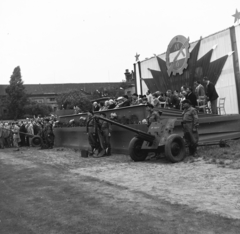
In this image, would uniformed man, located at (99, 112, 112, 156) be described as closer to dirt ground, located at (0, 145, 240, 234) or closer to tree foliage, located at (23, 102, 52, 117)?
dirt ground, located at (0, 145, 240, 234)

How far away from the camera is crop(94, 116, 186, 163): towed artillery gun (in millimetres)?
9898

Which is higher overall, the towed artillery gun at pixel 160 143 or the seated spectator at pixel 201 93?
the seated spectator at pixel 201 93

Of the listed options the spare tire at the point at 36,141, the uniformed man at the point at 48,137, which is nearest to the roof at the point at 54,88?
the spare tire at the point at 36,141

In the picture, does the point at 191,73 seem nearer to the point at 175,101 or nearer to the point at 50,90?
the point at 175,101

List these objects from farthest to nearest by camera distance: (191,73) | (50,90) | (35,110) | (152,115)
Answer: (50,90)
(35,110)
(191,73)
(152,115)

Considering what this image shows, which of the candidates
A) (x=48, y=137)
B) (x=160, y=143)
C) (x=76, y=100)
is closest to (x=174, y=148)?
(x=160, y=143)

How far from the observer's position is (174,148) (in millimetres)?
10023

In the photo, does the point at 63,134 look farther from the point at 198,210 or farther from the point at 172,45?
the point at 198,210

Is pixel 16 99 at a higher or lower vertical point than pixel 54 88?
lower

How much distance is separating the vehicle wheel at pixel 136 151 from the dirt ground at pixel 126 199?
1.07 m

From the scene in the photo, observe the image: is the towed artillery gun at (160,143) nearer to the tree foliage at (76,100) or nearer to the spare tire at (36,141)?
the spare tire at (36,141)

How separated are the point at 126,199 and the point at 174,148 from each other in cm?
454

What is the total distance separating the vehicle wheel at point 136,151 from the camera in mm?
10602

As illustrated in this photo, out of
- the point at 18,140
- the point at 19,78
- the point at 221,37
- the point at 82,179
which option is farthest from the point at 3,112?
the point at 82,179
